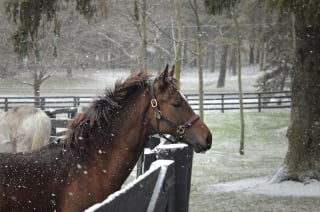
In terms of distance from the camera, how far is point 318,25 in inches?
377

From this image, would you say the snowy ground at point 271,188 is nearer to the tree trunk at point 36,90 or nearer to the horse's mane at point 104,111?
the horse's mane at point 104,111

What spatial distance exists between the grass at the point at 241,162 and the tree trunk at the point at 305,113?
919mm

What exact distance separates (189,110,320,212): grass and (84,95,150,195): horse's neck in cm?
476

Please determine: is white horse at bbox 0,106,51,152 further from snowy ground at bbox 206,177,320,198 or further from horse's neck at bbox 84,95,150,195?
snowy ground at bbox 206,177,320,198

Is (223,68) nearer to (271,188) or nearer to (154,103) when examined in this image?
(271,188)

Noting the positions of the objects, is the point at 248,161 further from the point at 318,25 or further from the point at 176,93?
the point at 176,93

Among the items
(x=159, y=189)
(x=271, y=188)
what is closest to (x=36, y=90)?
(x=271, y=188)

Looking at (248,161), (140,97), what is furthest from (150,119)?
(248,161)

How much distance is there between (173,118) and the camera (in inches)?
186

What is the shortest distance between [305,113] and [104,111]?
6811 mm

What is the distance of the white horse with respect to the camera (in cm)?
791

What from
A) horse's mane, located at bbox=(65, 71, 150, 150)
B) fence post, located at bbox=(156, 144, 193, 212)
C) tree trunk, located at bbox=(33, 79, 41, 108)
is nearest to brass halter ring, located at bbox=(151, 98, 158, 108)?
horse's mane, located at bbox=(65, 71, 150, 150)

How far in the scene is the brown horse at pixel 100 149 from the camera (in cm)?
404

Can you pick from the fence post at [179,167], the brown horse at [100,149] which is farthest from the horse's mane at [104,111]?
the fence post at [179,167]
